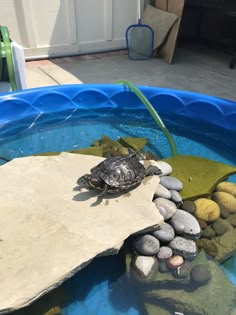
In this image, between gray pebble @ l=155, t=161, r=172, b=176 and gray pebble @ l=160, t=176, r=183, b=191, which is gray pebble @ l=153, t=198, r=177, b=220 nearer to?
gray pebble @ l=160, t=176, r=183, b=191

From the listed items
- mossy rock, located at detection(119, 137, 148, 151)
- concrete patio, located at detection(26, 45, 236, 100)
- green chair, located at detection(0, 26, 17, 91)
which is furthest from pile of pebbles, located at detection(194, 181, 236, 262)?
green chair, located at detection(0, 26, 17, 91)

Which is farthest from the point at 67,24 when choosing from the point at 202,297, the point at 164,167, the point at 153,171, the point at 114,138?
the point at 202,297

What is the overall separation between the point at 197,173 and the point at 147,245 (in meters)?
1.24

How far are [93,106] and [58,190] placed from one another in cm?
256

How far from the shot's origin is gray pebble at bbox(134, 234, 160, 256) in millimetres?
2271

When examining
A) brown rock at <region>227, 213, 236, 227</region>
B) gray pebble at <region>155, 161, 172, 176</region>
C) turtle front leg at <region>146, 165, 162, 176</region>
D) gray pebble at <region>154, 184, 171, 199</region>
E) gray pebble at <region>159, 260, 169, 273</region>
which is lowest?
brown rock at <region>227, 213, 236, 227</region>

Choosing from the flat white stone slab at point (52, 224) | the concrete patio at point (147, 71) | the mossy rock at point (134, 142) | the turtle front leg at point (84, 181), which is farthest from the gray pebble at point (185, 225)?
the concrete patio at point (147, 71)

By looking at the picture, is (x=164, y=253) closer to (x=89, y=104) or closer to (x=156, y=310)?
(x=156, y=310)

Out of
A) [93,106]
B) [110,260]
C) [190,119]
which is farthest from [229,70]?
[110,260]

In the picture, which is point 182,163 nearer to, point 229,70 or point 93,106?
point 93,106

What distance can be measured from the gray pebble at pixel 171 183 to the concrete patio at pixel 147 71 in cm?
270

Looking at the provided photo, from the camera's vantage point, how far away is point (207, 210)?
2725 millimetres

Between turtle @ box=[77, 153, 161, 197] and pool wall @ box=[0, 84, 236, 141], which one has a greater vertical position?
turtle @ box=[77, 153, 161, 197]

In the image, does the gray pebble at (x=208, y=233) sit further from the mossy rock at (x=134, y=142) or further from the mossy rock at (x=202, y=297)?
the mossy rock at (x=134, y=142)
